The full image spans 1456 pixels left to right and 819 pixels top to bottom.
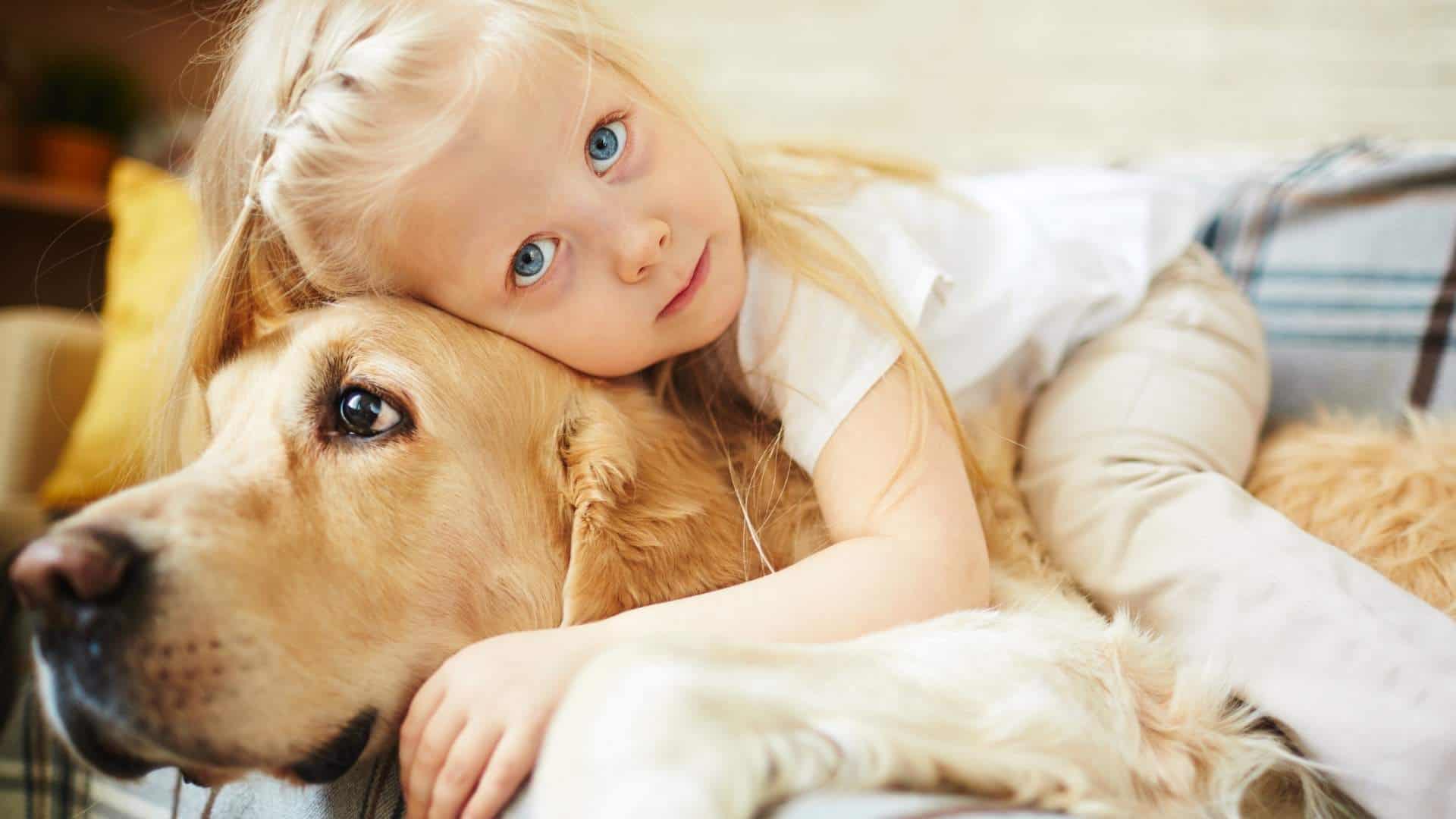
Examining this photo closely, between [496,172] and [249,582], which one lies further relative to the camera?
[496,172]

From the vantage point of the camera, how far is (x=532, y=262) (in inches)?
40.7

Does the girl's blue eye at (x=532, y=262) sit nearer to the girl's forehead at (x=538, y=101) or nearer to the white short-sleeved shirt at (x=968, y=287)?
the girl's forehead at (x=538, y=101)

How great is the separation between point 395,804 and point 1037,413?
0.93m

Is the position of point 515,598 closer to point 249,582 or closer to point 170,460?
point 249,582

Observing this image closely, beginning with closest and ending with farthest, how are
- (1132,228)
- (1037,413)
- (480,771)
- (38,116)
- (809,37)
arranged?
(480,771)
(1037,413)
(1132,228)
(809,37)
(38,116)

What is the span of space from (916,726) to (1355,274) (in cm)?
128

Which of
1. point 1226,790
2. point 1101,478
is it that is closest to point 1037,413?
point 1101,478

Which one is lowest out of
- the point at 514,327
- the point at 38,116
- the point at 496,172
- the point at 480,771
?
the point at 38,116

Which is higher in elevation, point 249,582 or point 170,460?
point 249,582

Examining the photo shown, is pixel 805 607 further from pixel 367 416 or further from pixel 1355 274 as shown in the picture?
pixel 1355 274

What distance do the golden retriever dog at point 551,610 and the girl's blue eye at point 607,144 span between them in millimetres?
226

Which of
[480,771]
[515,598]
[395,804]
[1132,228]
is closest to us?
[480,771]

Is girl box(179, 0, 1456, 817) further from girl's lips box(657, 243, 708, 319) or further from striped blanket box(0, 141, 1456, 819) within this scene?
striped blanket box(0, 141, 1456, 819)

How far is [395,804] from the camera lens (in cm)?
89
